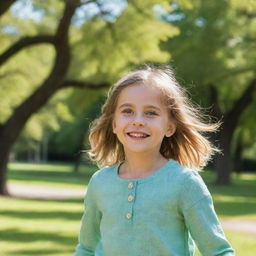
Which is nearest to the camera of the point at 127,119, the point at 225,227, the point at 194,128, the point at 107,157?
the point at 127,119

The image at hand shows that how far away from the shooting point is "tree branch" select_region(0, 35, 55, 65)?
1719 centimetres

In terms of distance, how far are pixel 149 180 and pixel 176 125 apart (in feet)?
1.29

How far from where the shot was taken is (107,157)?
10.4 ft

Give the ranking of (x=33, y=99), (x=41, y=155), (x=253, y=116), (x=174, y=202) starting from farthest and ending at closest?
(x=41, y=155)
(x=253, y=116)
(x=33, y=99)
(x=174, y=202)

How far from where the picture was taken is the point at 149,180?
8.75ft

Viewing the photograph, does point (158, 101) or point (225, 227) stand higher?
point (158, 101)

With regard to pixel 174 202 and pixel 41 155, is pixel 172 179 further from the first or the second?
pixel 41 155

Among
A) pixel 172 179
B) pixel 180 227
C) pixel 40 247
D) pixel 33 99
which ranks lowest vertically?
pixel 40 247

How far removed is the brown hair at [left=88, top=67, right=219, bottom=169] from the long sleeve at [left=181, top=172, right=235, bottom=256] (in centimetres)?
50

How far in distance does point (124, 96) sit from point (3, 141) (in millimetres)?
17161

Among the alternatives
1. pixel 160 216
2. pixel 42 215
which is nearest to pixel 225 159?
pixel 42 215

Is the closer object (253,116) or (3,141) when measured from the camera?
(3,141)

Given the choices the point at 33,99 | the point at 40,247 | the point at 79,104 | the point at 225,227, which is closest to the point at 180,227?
the point at 40,247

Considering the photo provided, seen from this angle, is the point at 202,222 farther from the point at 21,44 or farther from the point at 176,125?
the point at 21,44
